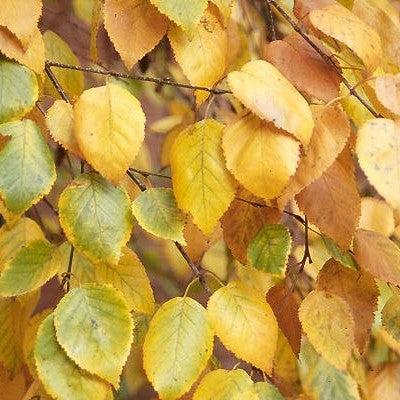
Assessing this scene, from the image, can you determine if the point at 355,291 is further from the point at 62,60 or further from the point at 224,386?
the point at 62,60

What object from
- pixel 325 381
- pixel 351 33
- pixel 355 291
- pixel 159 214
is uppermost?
pixel 351 33

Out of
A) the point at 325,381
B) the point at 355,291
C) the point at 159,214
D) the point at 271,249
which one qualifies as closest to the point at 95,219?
the point at 159,214

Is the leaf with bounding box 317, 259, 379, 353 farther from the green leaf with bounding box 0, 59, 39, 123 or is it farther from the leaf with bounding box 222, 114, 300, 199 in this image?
the green leaf with bounding box 0, 59, 39, 123

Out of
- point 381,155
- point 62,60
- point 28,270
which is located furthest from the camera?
point 62,60

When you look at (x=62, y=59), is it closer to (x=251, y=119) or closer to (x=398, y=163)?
(x=251, y=119)

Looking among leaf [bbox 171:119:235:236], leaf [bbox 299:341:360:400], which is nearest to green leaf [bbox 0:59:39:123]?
leaf [bbox 171:119:235:236]

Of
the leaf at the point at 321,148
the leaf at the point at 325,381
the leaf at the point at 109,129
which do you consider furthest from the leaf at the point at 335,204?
the leaf at the point at 325,381
